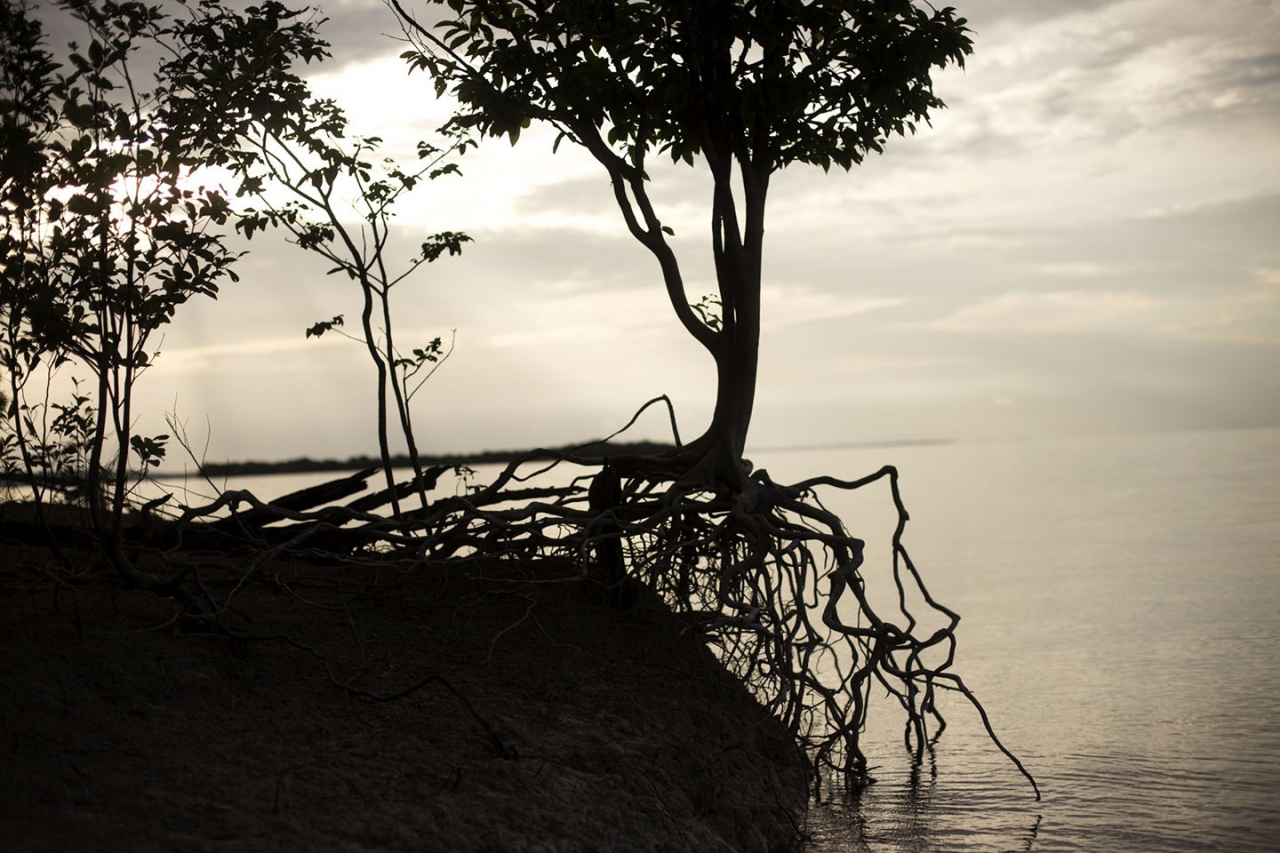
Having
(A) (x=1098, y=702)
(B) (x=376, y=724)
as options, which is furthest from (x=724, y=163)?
(A) (x=1098, y=702)

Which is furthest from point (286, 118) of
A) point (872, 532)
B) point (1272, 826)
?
point (872, 532)

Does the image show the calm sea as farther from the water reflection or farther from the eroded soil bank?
the eroded soil bank

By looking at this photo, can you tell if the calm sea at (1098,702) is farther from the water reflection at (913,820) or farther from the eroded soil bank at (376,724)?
the eroded soil bank at (376,724)

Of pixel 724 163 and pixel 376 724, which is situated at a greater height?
pixel 724 163

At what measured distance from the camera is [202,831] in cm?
441

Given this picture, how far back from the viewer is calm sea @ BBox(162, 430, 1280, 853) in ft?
22.9

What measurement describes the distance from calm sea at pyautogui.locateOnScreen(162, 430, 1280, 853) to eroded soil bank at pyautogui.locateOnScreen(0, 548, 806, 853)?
3.56ft

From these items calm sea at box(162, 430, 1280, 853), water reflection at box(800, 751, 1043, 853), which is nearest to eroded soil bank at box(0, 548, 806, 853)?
water reflection at box(800, 751, 1043, 853)

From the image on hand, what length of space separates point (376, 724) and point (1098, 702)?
7.36m

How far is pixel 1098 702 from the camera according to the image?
10.5 metres

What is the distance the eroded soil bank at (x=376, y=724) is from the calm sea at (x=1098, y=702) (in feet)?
3.56

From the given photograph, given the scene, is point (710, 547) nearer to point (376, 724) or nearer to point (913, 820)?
point (913, 820)

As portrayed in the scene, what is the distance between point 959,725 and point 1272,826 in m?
2.85

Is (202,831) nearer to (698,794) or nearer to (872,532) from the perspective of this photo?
(698,794)
